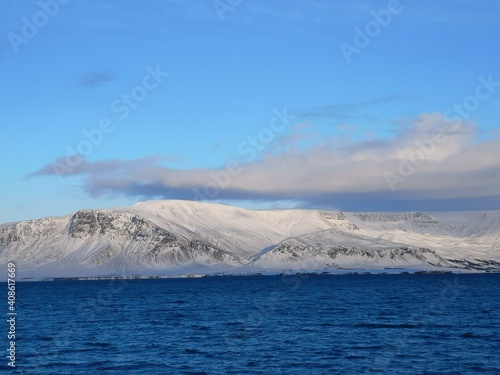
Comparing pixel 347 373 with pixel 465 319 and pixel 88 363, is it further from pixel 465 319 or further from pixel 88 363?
pixel 465 319

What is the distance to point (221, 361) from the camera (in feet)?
240

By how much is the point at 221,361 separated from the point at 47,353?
65.0 ft

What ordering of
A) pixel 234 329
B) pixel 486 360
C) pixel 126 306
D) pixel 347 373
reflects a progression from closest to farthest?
pixel 347 373 → pixel 486 360 → pixel 234 329 → pixel 126 306

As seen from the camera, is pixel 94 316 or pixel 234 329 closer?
pixel 234 329

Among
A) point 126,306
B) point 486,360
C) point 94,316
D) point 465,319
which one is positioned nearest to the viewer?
point 486,360

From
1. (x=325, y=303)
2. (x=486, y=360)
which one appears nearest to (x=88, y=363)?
(x=486, y=360)

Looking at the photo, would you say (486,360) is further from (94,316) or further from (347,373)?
(94,316)

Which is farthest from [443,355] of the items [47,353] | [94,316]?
[94,316]

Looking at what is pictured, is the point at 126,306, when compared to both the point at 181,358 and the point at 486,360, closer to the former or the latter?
the point at 181,358

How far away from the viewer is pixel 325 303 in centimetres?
15088

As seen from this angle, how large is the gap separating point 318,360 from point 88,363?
74.3ft

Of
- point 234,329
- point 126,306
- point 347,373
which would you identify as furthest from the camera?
point 126,306

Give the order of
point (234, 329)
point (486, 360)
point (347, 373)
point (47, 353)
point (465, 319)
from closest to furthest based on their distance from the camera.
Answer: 1. point (347, 373)
2. point (486, 360)
3. point (47, 353)
4. point (234, 329)
5. point (465, 319)

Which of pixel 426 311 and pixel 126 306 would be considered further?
pixel 126 306
